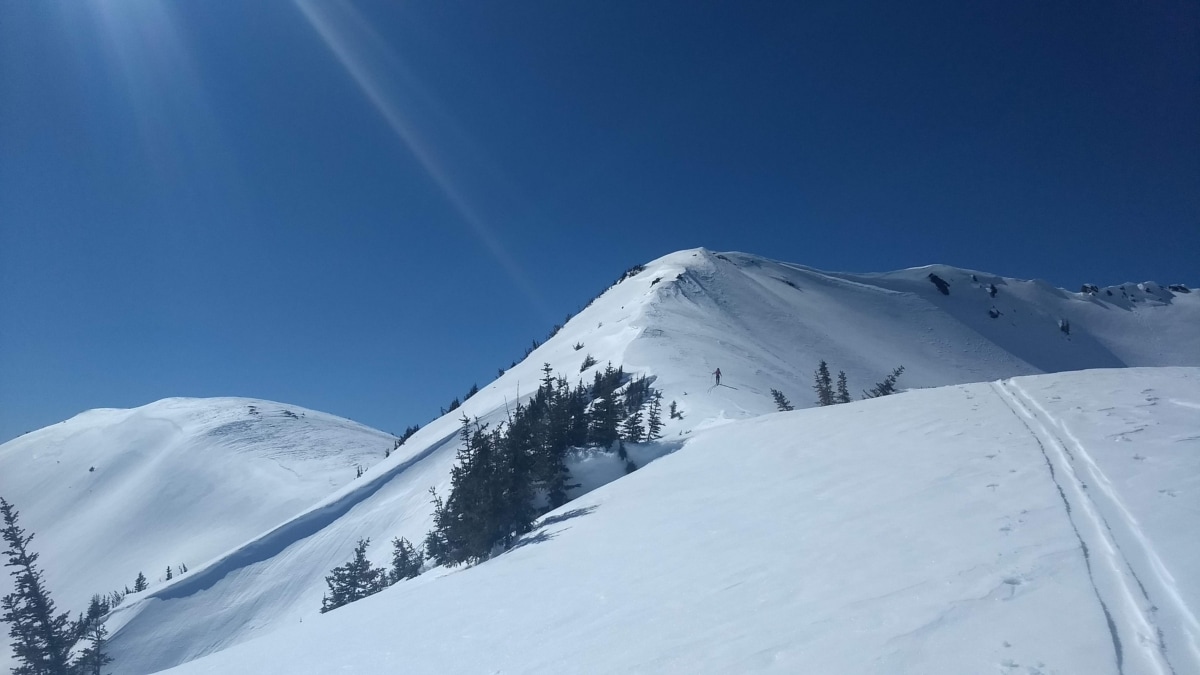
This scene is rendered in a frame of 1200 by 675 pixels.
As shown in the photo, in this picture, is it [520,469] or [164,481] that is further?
[164,481]

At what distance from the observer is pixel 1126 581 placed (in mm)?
4699

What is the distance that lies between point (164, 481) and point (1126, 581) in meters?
91.1

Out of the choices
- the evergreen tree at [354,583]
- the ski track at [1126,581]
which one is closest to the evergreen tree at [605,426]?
the evergreen tree at [354,583]

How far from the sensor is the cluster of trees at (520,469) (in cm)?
1653

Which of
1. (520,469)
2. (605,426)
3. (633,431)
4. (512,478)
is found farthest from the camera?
(633,431)

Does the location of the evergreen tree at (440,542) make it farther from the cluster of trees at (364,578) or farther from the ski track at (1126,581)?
the ski track at (1126,581)

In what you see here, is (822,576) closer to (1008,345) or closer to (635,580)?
(635,580)

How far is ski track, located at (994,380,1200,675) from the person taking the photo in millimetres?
3820

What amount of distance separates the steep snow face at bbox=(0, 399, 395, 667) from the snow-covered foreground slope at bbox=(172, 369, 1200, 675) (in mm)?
48848

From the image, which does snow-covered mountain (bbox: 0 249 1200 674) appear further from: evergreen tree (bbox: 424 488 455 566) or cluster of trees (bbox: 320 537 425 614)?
cluster of trees (bbox: 320 537 425 614)

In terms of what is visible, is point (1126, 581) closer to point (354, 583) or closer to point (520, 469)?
point (520, 469)

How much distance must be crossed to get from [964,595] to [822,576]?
4.89 ft

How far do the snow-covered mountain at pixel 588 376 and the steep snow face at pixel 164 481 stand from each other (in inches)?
14.0

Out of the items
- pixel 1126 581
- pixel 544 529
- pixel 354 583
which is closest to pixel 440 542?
pixel 354 583
